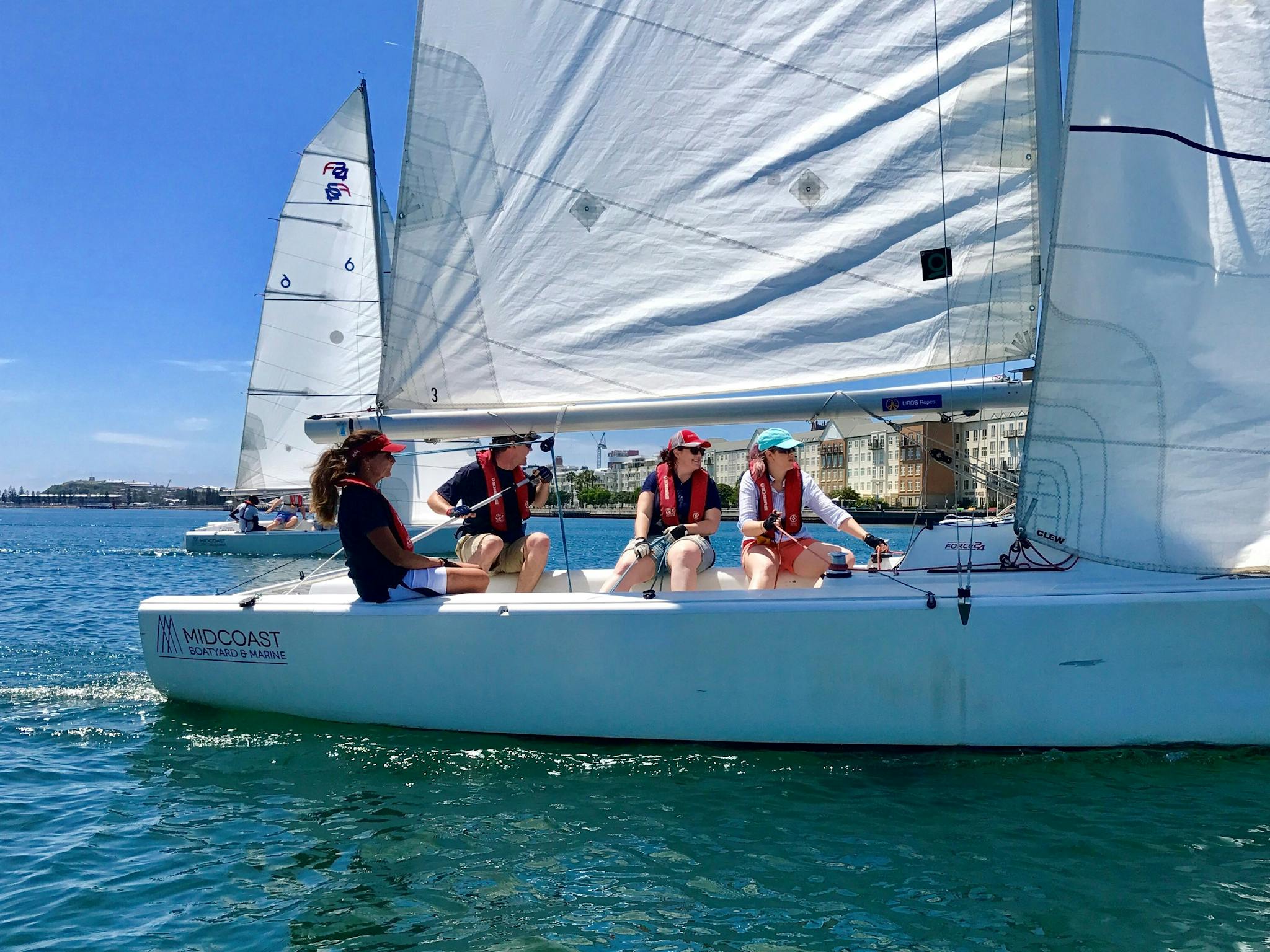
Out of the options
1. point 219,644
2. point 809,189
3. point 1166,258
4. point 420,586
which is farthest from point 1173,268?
point 219,644

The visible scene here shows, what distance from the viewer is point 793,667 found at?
4.31 meters

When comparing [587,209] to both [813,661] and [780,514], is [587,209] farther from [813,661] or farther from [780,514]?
[813,661]

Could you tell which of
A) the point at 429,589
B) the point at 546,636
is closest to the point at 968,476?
the point at 546,636

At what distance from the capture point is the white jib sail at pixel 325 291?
2048 centimetres

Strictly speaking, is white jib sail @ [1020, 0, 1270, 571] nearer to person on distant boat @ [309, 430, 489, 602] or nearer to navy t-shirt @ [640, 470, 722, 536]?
navy t-shirt @ [640, 470, 722, 536]

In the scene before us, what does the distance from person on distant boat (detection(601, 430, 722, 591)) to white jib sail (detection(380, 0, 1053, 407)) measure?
454 mm

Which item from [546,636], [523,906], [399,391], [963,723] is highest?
[399,391]

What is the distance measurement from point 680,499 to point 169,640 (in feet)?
9.84

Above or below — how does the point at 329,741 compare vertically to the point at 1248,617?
below

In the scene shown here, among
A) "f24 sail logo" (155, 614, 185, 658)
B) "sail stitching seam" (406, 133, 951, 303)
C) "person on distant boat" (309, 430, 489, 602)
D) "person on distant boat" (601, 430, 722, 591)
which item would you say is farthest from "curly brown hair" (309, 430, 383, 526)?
"sail stitching seam" (406, 133, 951, 303)

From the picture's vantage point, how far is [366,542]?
4836 mm

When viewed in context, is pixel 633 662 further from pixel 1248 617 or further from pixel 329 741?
pixel 1248 617

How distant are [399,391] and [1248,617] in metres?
4.42

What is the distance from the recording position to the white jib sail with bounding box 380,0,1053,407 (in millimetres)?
4664
